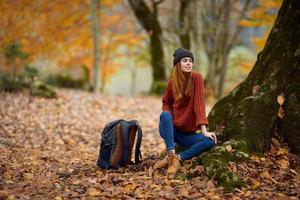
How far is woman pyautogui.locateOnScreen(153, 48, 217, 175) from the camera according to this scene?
516cm

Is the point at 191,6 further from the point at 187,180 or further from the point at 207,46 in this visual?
the point at 187,180

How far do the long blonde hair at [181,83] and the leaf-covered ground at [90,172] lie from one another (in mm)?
828

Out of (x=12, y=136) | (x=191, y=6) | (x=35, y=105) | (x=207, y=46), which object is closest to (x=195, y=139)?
(x=12, y=136)

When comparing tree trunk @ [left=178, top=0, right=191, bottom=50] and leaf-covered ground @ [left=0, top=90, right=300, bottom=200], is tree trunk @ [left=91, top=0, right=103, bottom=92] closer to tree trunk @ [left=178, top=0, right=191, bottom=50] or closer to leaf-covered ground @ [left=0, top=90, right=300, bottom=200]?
tree trunk @ [left=178, top=0, right=191, bottom=50]

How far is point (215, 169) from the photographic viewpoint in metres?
4.59

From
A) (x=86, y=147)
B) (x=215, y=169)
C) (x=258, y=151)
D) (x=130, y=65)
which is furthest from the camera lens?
(x=130, y=65)

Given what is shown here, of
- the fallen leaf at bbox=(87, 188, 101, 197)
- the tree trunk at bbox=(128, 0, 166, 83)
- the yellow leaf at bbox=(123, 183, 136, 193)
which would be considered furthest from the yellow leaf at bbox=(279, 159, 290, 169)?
the tree trunk at bbox=(128, 0, 166, 83)

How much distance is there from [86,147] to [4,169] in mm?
2624

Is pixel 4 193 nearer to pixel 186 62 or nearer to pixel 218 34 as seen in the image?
pixel 186 62

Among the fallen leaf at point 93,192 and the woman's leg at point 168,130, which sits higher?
the woman's leg at point 168,130

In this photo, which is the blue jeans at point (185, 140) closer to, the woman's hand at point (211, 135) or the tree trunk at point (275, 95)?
the woman's hand at point (211, 135)

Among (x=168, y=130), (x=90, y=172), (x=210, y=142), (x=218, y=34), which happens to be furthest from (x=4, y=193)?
(x=218, y=34)

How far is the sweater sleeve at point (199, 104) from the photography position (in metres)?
5.18

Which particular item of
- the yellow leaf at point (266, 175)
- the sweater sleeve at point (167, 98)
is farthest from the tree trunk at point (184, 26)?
the yellow leaf at point (266, 175)
